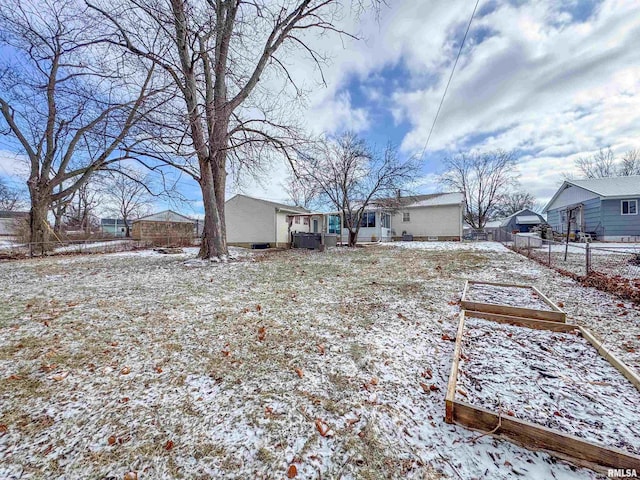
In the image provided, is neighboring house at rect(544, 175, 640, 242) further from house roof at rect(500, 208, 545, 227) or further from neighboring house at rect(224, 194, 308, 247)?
house roof at rect(500, 208, 545, 227)

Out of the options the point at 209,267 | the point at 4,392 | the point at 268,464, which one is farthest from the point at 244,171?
the point at 268,464

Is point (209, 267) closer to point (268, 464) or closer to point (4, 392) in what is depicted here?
point (4, 392)

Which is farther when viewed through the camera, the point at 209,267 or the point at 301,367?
the point at 209,267

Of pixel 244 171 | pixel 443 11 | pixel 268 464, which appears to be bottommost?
pixel 268 464

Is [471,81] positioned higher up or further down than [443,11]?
further down

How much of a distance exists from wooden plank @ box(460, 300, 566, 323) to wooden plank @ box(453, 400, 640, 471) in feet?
8.03

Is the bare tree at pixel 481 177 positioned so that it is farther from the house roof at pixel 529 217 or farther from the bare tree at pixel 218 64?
the bare tree at pixel 218 64

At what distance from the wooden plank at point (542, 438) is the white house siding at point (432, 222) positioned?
2094 centimetres

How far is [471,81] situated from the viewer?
354 inches

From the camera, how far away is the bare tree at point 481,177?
28089mm

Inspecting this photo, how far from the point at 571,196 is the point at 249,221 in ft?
79.0

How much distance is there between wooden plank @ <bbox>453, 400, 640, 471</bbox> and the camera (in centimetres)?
138

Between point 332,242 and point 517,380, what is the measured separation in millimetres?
13818

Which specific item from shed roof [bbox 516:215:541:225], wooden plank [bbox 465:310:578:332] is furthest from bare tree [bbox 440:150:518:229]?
wooden plank [bbox 465:310:578:332]
